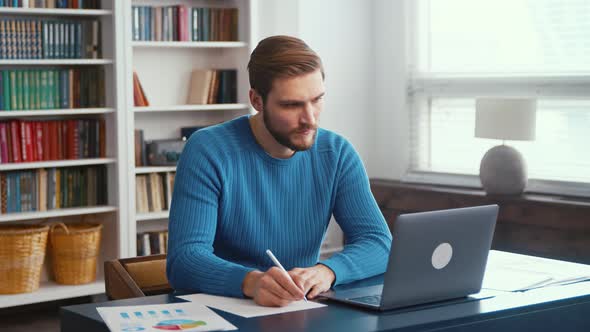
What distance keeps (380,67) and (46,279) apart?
8.09ft

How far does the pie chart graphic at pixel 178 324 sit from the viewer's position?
172 centimetres

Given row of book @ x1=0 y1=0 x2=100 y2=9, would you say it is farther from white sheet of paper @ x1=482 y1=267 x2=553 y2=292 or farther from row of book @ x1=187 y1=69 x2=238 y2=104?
white sheet of paper @ x1=482 y1=267 x2=553 y2=292

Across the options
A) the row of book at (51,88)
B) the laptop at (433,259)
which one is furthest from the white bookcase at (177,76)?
the laptop at (433,259)

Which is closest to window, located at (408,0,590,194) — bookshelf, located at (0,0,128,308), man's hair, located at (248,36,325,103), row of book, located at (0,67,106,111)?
bookshelf, located at (0,0,128,308)

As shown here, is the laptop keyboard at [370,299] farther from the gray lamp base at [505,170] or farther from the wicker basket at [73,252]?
the wicker basket at [73,252]

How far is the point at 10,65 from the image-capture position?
4.70 metres

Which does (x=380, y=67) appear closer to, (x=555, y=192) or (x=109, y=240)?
(x=555, y=192)

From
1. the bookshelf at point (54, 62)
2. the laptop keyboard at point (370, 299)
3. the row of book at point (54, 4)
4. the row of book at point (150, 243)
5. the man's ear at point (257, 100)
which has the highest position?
the row of book at point (54, 4)

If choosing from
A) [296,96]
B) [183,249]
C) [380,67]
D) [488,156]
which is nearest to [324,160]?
[296,96]

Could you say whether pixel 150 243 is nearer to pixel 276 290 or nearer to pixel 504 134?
pixel 504 134

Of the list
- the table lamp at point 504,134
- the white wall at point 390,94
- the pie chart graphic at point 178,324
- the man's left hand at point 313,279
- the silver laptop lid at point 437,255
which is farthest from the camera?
the white wall at point 390,94

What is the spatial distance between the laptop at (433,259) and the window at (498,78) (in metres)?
2.78

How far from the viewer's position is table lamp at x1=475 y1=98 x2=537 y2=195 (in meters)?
4.38

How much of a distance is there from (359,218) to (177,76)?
2897mm
